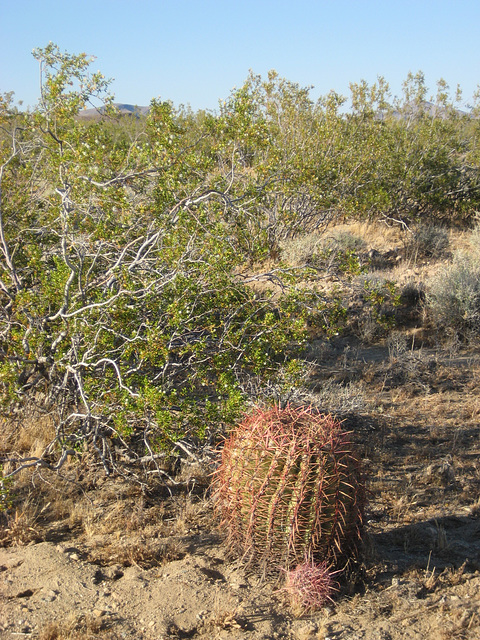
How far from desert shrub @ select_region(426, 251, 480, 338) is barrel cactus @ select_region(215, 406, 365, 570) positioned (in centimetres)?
616

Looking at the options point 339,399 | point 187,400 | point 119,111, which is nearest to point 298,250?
point 339,399

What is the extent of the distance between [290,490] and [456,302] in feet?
22.5

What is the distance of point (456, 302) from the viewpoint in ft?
30.7

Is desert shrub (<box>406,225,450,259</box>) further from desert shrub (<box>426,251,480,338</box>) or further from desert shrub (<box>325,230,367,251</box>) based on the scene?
desert shrub (<box>426,251,480,338</box>)

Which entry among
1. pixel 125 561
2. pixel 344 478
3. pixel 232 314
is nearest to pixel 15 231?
pixel 232 314

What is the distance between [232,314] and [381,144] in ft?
28.7

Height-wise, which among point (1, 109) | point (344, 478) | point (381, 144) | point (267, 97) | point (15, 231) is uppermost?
point (267, 97)

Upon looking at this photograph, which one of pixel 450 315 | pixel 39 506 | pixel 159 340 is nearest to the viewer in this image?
pixel 159 340

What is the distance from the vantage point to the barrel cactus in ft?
11.2

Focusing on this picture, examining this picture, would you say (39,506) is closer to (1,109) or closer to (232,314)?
(232,314)

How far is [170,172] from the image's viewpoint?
524cm

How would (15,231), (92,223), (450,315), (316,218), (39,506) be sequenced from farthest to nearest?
(316,218) → (450,315) → (15,231) → (92,223) → (39,506)

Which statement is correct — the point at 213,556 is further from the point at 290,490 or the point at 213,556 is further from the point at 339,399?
the point at 339,399

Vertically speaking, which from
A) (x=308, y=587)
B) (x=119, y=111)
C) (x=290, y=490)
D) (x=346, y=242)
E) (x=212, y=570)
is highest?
(x=119, y=111)
